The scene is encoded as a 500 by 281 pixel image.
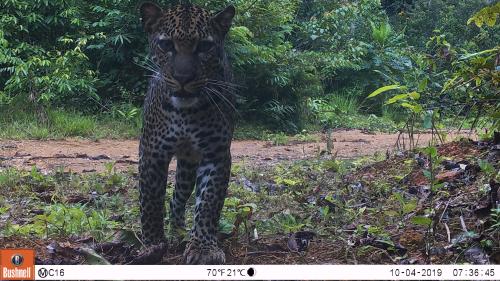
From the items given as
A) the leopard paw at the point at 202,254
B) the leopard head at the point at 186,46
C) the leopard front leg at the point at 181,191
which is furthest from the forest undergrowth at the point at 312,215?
the leopard head at the point at 186,46

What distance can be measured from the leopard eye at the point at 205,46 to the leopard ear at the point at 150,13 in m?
0.32

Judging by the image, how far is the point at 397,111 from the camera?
41.6 feet

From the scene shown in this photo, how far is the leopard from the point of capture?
3.63 m

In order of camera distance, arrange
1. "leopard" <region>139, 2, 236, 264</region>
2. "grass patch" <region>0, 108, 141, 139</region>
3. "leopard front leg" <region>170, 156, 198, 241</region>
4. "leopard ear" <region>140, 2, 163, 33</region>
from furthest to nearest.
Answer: "grass patch" <region>0, 108, 141, 139</region>
"leopard front leg" <region>170, 156, 198, 241</region>
"leopard ear" <region>140, 2, 163, 33</region>
"leopard" <region>139, 2, 236, 264</region>

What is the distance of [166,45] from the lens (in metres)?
3.69

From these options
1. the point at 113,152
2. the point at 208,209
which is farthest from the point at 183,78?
the point at 113,152

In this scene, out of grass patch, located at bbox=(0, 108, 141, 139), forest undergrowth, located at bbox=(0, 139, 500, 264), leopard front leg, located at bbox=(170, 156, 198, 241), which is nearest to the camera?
forest undergrowth, located at bbox=(0, 139, 500, 264)

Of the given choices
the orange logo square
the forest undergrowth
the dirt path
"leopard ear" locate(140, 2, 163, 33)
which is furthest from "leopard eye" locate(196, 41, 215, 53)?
the dirt path

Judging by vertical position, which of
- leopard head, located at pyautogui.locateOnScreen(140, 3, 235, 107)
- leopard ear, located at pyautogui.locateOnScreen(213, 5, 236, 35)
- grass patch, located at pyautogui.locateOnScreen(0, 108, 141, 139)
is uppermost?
leopard ear, located at pyautogui.locateOnScreen(213, 5, 236, 35)

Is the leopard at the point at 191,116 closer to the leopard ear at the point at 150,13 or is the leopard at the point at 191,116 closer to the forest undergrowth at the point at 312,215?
the leopard ear at the point at 150,13

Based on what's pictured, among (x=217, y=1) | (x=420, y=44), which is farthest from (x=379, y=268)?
(x=420, y=44)

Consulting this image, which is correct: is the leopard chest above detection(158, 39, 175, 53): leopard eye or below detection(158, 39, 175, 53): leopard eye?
below

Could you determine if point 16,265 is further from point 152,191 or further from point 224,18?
point 224,18

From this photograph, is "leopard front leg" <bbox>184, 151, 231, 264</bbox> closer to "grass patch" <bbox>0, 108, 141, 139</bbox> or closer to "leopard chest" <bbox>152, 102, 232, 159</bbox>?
"leopard chest" <bbox>152, 102, 232, 159</bbox>
